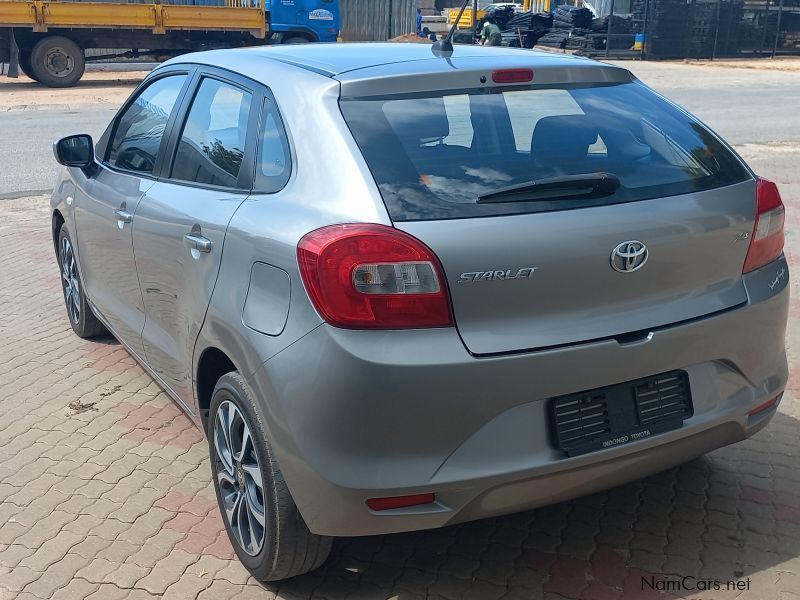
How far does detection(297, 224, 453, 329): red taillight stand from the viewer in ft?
8.08

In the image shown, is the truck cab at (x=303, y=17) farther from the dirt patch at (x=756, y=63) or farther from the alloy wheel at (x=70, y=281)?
the alloy wheel at (x=70, y=281)

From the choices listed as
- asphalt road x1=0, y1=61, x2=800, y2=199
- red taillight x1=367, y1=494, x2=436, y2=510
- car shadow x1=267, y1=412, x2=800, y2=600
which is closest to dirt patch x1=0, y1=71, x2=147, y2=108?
asphalt road x1=0, y1=61, x2=800, y2=199

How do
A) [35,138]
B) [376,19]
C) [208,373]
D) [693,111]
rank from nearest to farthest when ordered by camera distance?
[208,373]
[35,138]
[693,111]
[376,19]

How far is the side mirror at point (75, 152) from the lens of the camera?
459cm

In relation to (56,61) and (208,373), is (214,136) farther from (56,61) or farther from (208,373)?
(56,61)

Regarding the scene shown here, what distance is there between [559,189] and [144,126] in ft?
7.54

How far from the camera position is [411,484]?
2.50 metres

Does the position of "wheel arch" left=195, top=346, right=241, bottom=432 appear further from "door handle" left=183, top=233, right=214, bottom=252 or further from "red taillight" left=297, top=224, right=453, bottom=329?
"red taillight" left=297, top=224, right=453, bottom=329

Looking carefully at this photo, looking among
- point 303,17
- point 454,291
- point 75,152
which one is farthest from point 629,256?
point 303,17

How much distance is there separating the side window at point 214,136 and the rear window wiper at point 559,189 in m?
1.02

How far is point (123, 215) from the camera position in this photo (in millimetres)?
3955

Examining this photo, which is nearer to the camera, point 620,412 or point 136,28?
point 620,412

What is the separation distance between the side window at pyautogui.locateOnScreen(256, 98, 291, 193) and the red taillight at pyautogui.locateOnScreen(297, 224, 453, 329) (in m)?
0.53

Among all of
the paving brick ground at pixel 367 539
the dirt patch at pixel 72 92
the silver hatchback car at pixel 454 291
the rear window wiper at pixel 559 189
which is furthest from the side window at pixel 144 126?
the dirt patch at pixel 72 92
